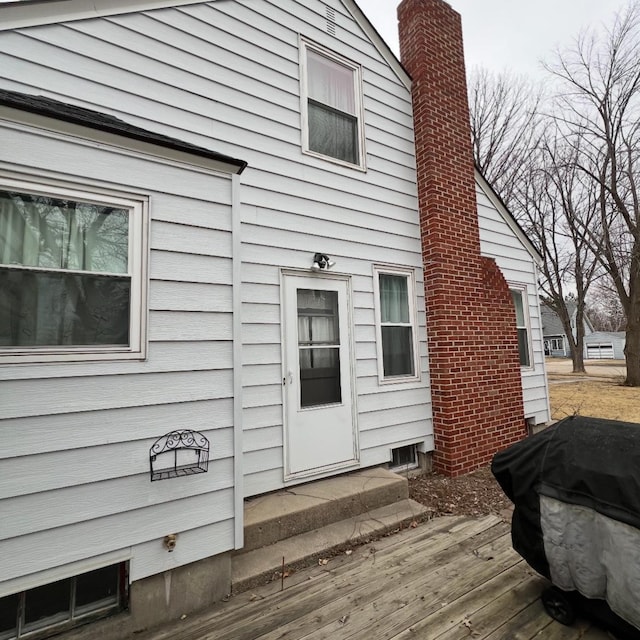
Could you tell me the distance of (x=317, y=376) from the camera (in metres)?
3.79

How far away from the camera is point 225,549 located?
237 cm

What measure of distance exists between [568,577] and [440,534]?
1.27 meters

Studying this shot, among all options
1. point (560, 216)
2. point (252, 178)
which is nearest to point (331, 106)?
point (252, 178)

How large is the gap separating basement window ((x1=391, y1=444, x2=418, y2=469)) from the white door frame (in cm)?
74

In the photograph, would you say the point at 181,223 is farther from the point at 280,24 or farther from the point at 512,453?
the point at 280,24

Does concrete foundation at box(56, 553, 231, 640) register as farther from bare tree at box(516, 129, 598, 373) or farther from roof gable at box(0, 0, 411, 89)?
bare tree at box(516, 129, 598, 373)

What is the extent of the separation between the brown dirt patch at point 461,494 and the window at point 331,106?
12.9 ft

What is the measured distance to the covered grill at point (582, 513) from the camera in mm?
1668

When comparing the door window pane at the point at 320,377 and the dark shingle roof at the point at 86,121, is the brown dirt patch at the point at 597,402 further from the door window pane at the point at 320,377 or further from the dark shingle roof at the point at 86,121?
the dark shingle roof at the point at 86,121

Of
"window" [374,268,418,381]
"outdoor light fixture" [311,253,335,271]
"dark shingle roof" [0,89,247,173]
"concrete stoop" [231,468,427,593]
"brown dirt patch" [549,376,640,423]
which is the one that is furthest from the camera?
"brown dirt patch" [549,376,640,423]

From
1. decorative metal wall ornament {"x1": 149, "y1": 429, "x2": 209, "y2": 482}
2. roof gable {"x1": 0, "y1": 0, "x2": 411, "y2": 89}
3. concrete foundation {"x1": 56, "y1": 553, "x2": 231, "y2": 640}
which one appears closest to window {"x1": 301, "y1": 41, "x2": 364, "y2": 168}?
roof gable {"x1": 0, "y1": 0, "x2": 411, "y2": 89}

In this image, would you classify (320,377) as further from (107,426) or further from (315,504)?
(107,426)

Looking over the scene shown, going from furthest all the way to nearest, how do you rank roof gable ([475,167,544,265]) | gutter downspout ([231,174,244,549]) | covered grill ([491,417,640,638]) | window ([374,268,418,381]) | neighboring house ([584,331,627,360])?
1. neighboring house ([584,331,627,360])
2. roof gable ([475,167,544,265])
3. window ([374,268,418,381])
4. gutter downspout ([231,174,244,549])
5. covered grill ([491,417,640,638])

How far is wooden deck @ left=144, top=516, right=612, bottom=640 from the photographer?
6.64 ft
